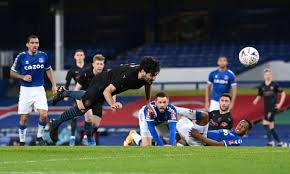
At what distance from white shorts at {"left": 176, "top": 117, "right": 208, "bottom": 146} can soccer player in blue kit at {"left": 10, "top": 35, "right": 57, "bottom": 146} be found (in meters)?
2.67

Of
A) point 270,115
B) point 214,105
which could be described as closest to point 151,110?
point 214,105

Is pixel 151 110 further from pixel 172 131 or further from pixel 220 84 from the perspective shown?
pixel 220 84

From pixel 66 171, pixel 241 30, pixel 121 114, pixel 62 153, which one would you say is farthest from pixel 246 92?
pixel 66 171

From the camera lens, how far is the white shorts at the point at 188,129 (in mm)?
18031

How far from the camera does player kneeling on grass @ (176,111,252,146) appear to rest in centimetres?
→ 1789

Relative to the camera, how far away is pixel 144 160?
14031mm

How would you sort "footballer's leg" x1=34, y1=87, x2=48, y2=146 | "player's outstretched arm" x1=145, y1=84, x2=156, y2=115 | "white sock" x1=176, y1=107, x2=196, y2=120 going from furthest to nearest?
"footballer's leg" x1=34, y1=87, x2=48, y2=146, "white sock" x1=176, y1=107, x2=196, y2=120, "player's outstretched arm" x1=145, y1=84, x2=156, y2=115

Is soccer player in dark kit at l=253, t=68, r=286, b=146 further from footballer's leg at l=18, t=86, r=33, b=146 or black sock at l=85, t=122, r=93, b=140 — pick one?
footballer's leg at l=18, t=86, r=33, b=146

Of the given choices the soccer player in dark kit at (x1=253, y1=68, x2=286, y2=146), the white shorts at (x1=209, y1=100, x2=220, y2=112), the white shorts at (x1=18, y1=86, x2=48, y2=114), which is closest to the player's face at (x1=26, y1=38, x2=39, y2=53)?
the white shorts at (x1=18, y1=86, x2=48, y2=114)

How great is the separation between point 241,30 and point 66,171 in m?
24.7

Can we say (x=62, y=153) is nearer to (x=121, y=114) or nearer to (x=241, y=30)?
(x=121, y=114)

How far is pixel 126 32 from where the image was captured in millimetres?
38531

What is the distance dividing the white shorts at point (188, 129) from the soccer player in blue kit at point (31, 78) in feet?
8.77

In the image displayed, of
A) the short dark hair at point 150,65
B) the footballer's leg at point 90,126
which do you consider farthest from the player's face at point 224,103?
the short dark hair at point 150,65
